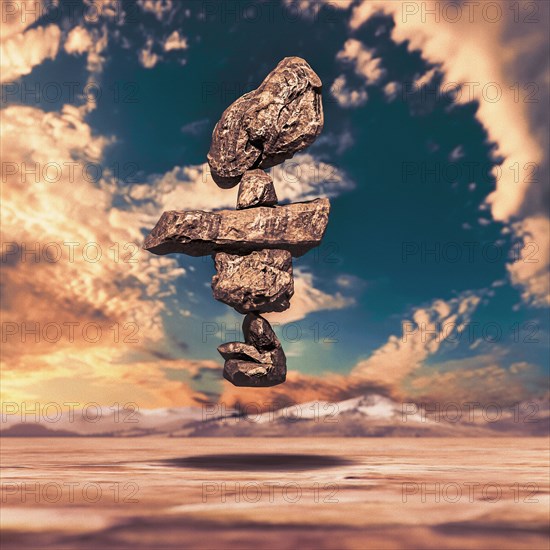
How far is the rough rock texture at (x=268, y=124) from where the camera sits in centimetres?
1305

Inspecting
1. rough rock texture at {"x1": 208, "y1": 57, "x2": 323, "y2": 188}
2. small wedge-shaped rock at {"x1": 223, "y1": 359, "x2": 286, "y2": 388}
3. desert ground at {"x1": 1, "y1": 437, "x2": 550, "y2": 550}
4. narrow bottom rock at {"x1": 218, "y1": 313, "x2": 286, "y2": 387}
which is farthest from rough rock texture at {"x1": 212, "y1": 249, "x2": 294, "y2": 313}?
desert ground at {"x1": 1, "y1": 437, "x2": 550, "y2": 550}

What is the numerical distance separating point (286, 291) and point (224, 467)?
4162 mm

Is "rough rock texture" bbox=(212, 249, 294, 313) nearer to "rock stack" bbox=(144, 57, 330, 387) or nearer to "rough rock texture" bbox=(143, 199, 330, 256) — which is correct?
"rock stack" bbox=(144, 57, 330, 387)

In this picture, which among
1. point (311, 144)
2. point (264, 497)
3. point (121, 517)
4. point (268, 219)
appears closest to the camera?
point (121, 517)

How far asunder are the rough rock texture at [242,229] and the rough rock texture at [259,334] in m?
1.50

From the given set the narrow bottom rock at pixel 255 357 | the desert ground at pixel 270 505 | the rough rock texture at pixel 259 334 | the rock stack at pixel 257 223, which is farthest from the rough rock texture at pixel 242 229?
the desert ground at pixel 270 505

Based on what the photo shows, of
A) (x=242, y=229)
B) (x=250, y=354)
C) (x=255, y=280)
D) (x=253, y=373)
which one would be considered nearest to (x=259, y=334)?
(x=250, y=354)

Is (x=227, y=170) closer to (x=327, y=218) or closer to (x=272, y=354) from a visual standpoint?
(x=327, y=218)

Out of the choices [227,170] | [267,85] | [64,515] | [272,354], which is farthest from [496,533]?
[267,85]

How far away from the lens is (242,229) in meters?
12.5

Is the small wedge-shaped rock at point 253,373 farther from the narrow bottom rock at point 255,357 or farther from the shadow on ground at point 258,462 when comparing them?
the shadow on ground at point 258,462

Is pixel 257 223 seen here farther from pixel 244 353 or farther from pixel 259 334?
pixel 244 353

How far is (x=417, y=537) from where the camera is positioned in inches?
270

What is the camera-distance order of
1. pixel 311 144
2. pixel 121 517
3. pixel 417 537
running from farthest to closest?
pixel 311 144 → pixel 121 517 → pixel 417 537
